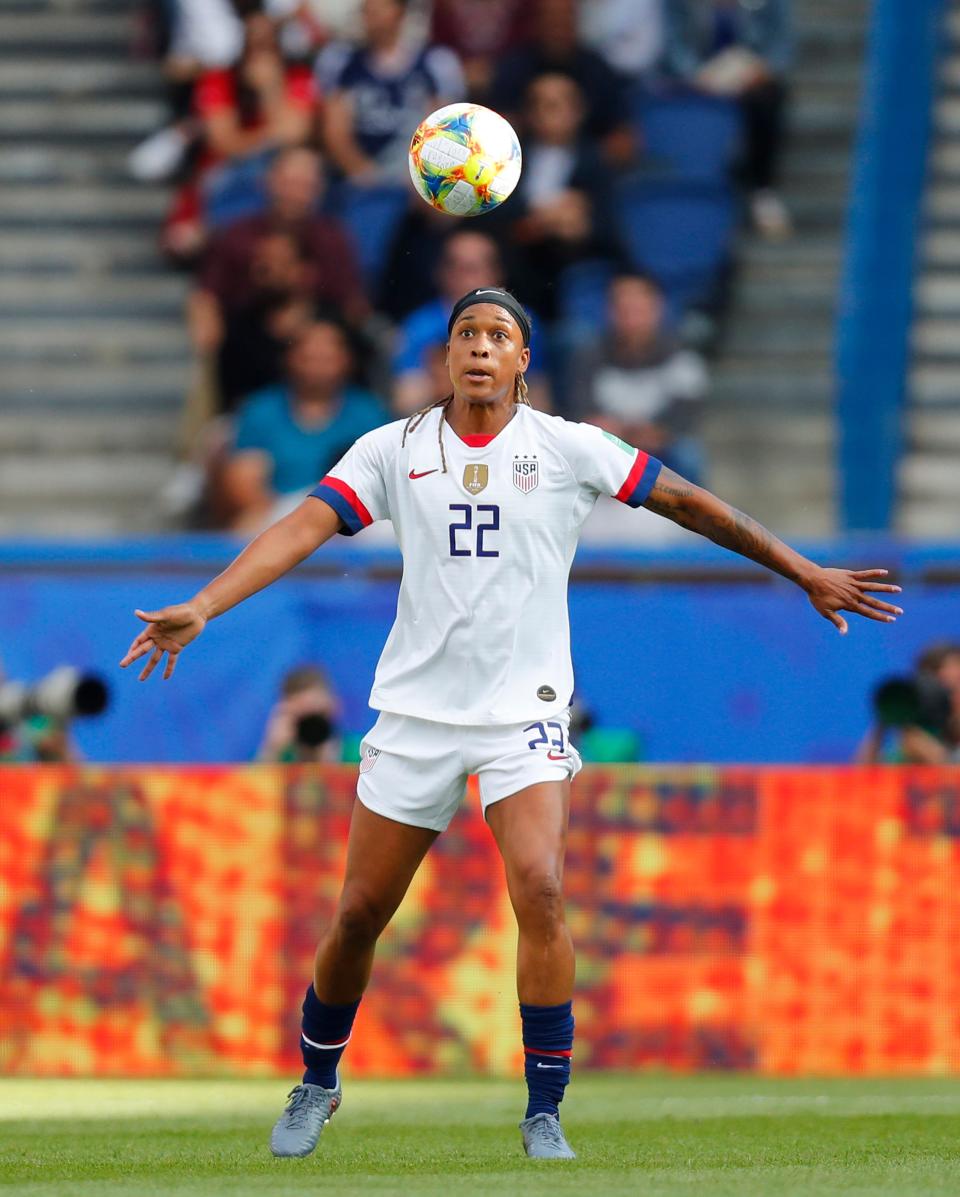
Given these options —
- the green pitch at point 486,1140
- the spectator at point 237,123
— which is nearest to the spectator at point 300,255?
the spectator at point 237,123

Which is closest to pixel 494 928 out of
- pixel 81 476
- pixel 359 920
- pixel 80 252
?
pixel 359 920

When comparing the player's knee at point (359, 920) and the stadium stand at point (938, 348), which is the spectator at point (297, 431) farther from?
the player's knee at point (359, 920)

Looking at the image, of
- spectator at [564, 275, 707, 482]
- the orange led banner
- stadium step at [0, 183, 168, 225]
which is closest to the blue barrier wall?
spectator at [564, 275, 707, 482]

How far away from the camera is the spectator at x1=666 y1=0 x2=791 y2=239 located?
607 inches

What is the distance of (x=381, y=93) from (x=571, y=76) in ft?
3.88

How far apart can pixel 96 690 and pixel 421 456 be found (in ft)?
11.3

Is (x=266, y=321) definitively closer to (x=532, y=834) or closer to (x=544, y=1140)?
(x=532, y=834)

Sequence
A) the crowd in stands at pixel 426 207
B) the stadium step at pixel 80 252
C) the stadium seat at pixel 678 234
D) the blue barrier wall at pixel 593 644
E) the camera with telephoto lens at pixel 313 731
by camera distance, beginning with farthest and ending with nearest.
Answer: the stadium step at pixel 80 252, the stadium seat at pixel 678 234, the crowd in stands at pixel 426 207, the blue barrier wall at pixel 593 644, the camera with telephoto lens at pixel 313 731

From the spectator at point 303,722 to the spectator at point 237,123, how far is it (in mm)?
4435

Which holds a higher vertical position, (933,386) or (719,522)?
(933,386)

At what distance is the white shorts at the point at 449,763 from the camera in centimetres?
639

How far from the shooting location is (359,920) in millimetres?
6516

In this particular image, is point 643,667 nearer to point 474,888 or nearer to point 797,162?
point 474,888

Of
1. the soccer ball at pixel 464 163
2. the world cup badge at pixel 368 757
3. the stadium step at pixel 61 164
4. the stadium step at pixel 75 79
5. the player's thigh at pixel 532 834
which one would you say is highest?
the stadium step at pixel 75 79
